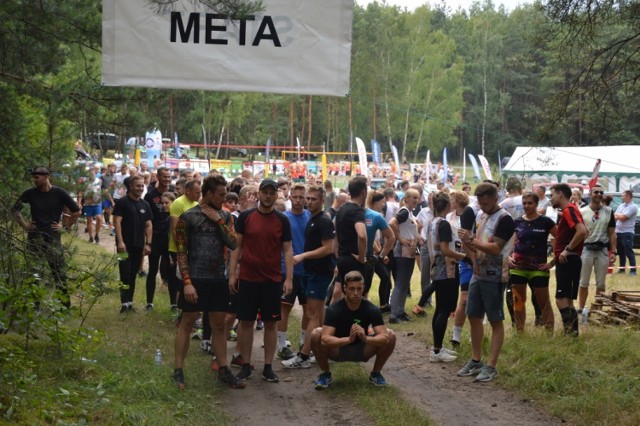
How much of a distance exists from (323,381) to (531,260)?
11.3ft

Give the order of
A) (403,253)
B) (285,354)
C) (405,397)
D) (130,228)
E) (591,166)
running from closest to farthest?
(405,397)
(285,354)
(130,228)
(403,253)
(591,166)

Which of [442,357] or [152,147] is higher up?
[152,147]

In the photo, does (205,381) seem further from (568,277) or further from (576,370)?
(568,277)

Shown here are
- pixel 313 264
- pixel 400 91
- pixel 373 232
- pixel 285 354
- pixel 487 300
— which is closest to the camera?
pixel 487 300

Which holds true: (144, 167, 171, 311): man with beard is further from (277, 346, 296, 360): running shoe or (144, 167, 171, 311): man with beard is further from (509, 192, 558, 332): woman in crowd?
(509, 192, 558, 332): woman in crowd

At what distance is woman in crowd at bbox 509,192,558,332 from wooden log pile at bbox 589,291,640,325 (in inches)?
60.5

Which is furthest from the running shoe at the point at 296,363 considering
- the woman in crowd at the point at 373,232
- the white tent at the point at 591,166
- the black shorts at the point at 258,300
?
the white tent at the point at 591,166

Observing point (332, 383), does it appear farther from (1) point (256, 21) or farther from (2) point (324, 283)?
(1) point (256, 21)

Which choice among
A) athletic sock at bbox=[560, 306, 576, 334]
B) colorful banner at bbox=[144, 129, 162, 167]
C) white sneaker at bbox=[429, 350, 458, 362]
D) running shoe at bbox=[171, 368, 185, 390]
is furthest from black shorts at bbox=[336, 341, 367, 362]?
colorful banner at bbox=[144, 129, 162, 167]

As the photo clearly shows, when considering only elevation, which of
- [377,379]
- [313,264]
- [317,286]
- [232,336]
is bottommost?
[232,336]

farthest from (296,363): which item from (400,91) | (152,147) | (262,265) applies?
(400,91)

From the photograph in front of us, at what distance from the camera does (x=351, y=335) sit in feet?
27.4

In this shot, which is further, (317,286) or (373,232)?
(373,232)

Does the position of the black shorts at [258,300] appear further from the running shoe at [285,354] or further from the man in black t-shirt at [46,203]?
the man in black t-shirt at [46,203]
